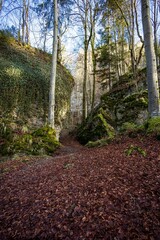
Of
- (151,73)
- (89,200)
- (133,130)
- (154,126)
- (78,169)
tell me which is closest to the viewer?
(89,200)

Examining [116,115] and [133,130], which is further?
[116,115]

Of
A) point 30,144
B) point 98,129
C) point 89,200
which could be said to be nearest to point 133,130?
point 89,200

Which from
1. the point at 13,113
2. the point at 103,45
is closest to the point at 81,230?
the point at 13,113

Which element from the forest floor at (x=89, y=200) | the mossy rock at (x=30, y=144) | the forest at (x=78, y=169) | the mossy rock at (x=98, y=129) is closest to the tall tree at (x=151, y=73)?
the forest at (x=78, y=169)

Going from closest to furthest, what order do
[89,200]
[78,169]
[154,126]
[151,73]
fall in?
[89,200]
[78,169]
[154,126]
[151,73]

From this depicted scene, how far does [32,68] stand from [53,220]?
969 centimetres

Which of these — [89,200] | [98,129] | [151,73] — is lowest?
[89,200]

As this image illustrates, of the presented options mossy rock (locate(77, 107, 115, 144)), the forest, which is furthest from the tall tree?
mossy rock (locate(77, 107, 115, 144))

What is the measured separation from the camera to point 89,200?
2367 millimetres

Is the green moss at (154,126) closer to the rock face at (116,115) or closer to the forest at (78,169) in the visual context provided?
the forest at (78,169)

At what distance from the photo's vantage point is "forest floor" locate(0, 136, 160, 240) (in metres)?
1.88

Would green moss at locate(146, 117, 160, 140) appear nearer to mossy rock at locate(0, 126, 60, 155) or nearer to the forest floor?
the forest floor

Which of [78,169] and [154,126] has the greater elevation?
[154,126]

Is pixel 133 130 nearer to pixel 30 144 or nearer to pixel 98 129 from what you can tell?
pixel 98 129
